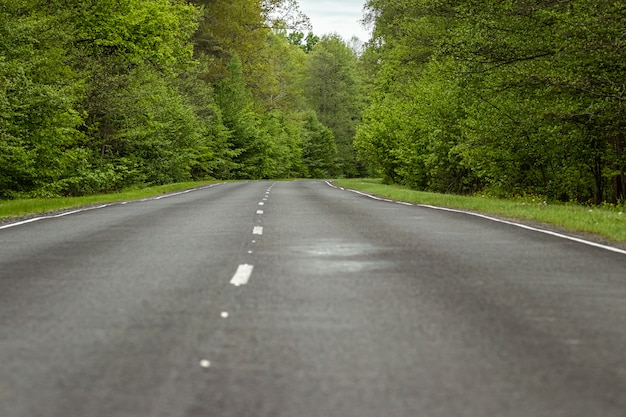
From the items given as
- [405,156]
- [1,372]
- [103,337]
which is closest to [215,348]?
[103,337]

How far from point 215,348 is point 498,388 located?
1979 millimetres

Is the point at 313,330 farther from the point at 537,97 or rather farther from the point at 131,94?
the point at 131,94

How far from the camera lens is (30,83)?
25547 mm

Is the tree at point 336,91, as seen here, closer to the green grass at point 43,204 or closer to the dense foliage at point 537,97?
the dense foliage at point 537,97

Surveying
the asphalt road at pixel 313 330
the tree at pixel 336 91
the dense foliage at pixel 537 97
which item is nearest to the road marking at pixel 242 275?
the asphalt road at pixel 313 330

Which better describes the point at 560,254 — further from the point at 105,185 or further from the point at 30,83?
the point at 105,185

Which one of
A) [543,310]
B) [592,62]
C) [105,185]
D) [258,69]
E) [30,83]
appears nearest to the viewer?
[543,310]

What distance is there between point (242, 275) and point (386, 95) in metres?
45.2

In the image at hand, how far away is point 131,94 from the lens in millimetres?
38594

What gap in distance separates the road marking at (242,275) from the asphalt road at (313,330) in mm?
23

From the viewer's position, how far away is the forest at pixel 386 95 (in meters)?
22.2

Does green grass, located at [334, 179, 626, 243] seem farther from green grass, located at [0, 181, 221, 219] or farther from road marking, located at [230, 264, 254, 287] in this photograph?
green grass, located at [0, 181, 221, 219]

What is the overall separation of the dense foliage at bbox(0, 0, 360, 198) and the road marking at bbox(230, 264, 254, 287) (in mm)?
16669

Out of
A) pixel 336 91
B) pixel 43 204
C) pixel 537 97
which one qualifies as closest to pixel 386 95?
pixel 537 97
